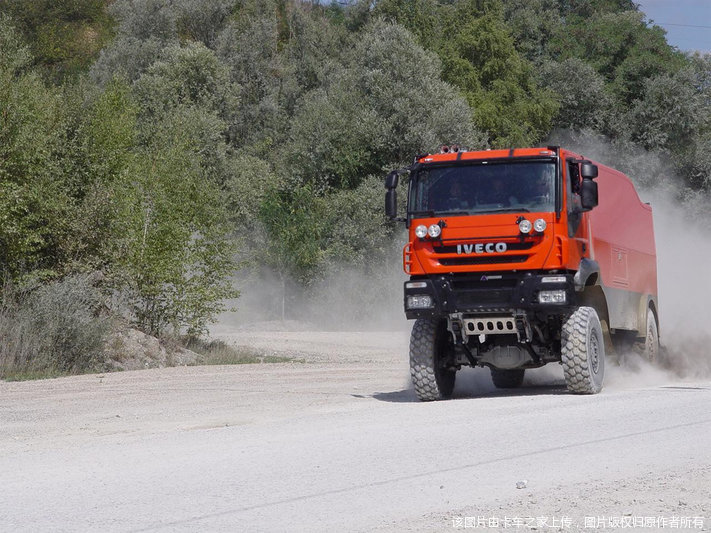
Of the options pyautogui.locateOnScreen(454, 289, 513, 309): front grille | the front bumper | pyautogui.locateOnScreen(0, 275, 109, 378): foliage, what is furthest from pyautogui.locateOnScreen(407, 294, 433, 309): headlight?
pyautogui.locateOnScreen(0, 275, 109, 378): foliage

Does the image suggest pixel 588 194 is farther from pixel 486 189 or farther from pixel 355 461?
pixel 355 461

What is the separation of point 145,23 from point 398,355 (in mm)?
44369

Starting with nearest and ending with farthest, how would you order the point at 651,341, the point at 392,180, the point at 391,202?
the point at 392,180
the point at 391,202
the point at 651,341

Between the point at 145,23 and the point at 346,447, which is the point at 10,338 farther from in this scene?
the point at 145,23

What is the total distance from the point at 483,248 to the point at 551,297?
113 centimetres

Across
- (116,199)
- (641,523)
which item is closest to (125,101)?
(116,199)

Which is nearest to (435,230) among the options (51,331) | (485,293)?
(485,293)

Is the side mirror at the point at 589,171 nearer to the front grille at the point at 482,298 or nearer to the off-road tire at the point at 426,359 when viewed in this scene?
the front grille at the point at 482,298

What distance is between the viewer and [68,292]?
22344 millimetres

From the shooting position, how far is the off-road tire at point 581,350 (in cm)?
1400

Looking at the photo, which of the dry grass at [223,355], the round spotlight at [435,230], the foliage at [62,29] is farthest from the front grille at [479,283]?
the foliage at [62,29]

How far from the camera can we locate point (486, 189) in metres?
14.0

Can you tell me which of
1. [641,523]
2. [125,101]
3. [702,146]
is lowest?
[641,523]

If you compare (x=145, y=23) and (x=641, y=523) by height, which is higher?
(x=145, y=23)
